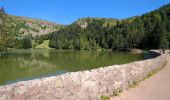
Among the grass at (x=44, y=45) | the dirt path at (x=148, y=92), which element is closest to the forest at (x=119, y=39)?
the grass at (x=44, y=45)

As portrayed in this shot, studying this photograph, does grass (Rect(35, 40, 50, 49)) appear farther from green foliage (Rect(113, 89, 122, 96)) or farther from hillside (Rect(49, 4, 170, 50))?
green foliage (Rect(113, 89, 122, 96))

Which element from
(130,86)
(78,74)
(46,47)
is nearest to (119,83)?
(130,86)

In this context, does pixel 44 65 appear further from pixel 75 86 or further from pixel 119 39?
pixel 119 39

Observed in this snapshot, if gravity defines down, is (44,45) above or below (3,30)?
below

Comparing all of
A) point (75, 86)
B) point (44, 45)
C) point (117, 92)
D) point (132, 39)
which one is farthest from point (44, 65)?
point (44, 45)

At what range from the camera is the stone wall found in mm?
7414

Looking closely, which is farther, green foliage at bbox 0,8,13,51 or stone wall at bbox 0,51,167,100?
green foliage at bbox 0,8,13,51

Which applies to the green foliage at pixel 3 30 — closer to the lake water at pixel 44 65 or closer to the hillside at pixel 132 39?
the lake water at pixel 44 65

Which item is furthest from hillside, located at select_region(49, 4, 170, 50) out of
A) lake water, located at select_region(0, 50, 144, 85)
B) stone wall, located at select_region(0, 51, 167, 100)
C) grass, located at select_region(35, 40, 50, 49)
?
stone wall, located at select_region(0, 51, 167, 100)

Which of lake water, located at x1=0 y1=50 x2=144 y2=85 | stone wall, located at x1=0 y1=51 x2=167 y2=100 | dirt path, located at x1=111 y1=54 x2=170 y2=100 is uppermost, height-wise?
stone wall, located at x1=0 y1=51 x2=167 y2=100

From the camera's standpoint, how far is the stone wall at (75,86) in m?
7.41

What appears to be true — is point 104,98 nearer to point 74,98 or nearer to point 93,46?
point 74,98

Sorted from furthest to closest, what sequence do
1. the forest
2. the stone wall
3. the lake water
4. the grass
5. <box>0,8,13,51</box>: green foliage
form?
the grass → the forest → <box>0,8,13,51</box>: green foliage → the lake water → the stone wall

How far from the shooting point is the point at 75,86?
29.3 ft
